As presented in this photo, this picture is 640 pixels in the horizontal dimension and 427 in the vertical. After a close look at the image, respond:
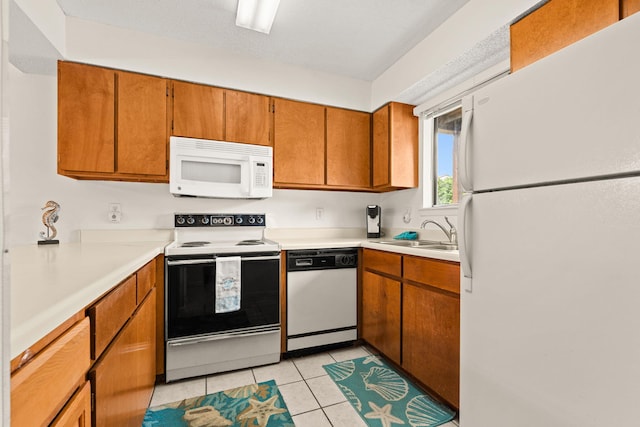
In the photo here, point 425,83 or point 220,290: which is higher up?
point 425,83

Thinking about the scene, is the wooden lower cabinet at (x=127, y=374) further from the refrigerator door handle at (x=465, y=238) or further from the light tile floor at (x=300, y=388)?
the refrigerator door handle at (x=465, y=238)

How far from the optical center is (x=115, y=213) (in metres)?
2.23

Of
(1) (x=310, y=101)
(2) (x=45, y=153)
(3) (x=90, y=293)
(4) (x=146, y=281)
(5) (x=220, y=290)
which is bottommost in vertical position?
(5) (x=220, y=290)

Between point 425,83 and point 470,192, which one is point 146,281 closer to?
point 470,192

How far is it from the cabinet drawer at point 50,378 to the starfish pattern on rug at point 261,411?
1074 millimetres

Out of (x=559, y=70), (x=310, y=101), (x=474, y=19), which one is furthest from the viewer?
(x=310, y=101)

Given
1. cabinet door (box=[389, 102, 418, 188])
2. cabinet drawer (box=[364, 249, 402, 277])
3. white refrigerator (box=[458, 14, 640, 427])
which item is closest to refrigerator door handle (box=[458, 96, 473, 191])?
white refrigerator (box=[458, 14, 640, 427])

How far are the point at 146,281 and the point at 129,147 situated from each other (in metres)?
1.10

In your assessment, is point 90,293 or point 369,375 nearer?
point 90,293

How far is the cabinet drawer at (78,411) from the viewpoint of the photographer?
0.63 metres

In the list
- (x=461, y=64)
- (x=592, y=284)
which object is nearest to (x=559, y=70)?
(x=592, y=284)

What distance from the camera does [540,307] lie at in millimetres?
912

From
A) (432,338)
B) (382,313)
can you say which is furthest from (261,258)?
(432,338)

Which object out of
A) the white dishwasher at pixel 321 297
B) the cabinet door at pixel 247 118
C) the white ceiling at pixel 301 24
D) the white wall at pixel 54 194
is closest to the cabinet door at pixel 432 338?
the white dishwasher at pixel 321 297
